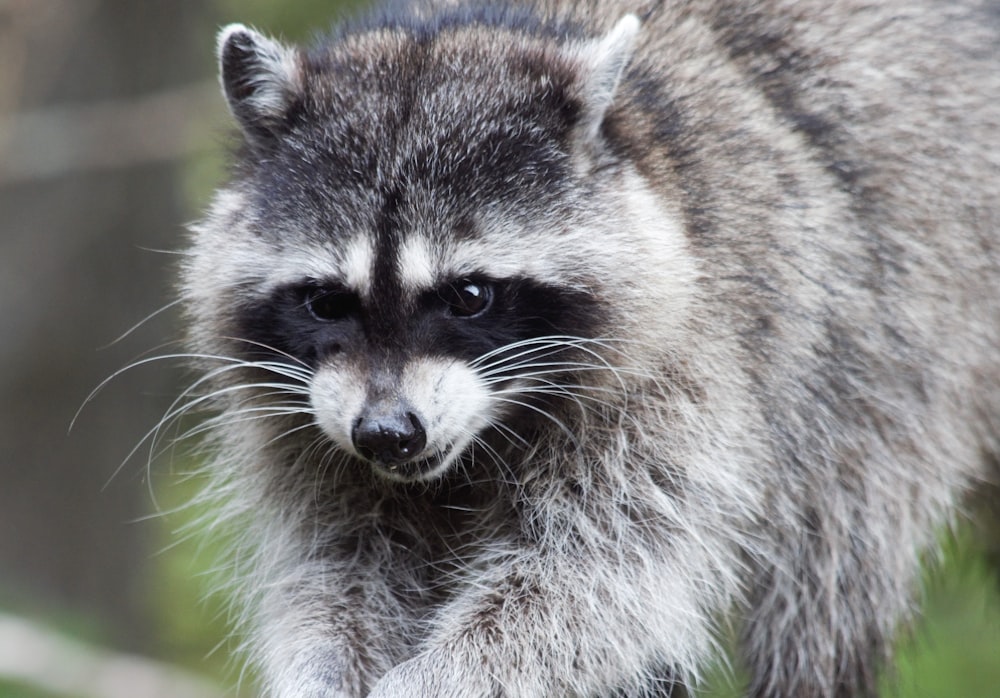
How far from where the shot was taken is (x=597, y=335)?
3.22 meters

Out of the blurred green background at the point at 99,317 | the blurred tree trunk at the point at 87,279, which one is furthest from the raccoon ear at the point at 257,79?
the blurred tree trunk at the point at 87,279

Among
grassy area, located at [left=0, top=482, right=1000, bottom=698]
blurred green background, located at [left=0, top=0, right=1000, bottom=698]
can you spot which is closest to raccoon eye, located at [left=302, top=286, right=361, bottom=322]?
grassy area, located at [left=0, top=482, right=1000, bottom=698]

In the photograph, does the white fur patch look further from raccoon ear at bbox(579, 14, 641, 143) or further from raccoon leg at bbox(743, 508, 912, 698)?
raccoon leg at bbox(743, 508, 912, 698)

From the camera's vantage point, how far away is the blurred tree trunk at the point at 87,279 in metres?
6.95

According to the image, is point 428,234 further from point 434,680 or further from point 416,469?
point 434,680

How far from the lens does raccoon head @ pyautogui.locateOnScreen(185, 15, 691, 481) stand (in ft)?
9.77

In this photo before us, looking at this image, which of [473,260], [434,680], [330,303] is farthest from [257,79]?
[434,680]

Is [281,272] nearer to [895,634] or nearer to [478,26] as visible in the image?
[478,26]

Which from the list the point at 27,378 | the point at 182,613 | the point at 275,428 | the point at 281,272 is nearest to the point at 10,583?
the point at 27,378

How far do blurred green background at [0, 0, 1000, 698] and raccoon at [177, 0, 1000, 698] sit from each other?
2.99m

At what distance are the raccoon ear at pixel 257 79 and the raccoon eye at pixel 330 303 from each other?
0.50m

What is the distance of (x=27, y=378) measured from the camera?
7355 millimetres

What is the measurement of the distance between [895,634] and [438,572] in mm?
1378

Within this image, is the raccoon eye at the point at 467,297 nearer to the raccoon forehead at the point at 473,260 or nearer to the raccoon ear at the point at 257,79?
the raccoon forehead at the point at 473,260
